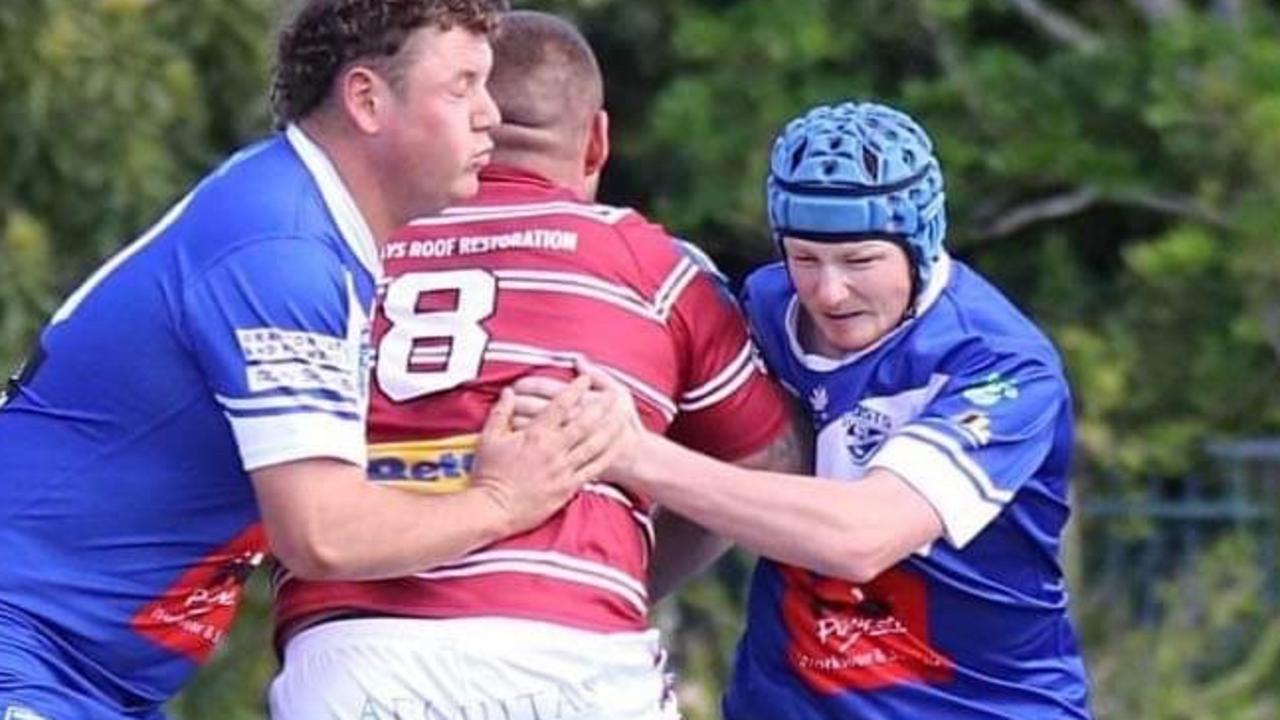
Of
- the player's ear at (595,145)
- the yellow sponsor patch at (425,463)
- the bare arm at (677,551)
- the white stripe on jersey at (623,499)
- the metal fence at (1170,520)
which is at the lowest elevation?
the metal fence at (1170,520)

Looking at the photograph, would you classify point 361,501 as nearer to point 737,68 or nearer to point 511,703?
point 511,703

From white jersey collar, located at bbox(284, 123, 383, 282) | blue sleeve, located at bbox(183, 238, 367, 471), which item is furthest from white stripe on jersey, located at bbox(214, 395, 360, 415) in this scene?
white jersey collar, located at bbox(284, 123, 383, 282)

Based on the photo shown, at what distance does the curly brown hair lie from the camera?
4480mm

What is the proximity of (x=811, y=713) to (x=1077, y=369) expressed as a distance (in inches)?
206

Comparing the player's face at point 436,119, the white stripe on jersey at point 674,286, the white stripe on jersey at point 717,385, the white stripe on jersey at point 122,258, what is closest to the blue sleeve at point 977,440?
the white stripe on jersey at point 717,385

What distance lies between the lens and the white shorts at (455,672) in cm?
461

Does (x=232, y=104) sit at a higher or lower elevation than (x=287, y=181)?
lower

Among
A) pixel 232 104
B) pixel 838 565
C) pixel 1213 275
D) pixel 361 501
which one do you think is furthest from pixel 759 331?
pixel 1213 275

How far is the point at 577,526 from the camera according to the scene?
15.4 feet

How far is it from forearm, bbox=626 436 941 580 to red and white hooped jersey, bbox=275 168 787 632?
0.32 ft

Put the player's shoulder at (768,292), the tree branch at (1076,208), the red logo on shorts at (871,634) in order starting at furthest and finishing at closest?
1. the tree branch at (1076,208)
2. the player's shoulder at (768,292)
3. the red logo on shorts at (871,634)

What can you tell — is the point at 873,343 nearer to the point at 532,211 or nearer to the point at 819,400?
the point at 819,400

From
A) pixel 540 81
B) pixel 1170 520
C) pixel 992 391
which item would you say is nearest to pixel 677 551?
pixel 992 391

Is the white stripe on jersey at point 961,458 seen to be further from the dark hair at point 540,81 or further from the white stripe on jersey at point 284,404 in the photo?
the white stripe on jersey at point 284,404
